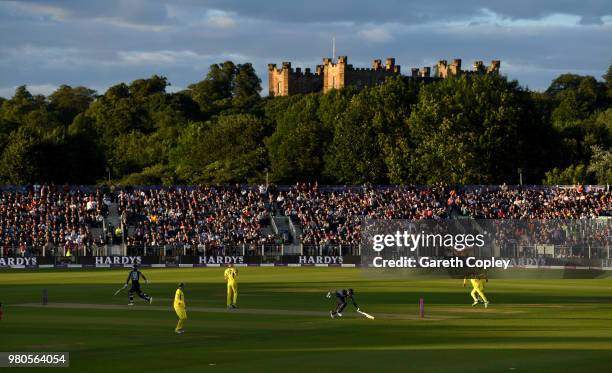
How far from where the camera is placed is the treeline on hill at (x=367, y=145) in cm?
12469

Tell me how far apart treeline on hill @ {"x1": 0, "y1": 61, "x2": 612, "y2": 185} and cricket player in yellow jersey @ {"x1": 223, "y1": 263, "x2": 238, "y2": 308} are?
76.0 metres

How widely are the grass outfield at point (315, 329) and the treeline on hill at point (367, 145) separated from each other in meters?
62.9

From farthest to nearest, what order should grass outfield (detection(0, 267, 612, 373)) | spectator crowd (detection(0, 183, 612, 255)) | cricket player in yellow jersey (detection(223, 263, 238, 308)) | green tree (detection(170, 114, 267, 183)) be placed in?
green tree (detection(170, 114, 267, 183)) → spectator crowd (detection(0, 183, 612, 255)) → cricket player in yellow jersey (detection(223, 263, 238, 308)) → grass outfield (detection(0, 267, 612, 373))

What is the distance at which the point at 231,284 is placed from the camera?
46.6 meters

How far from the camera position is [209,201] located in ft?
305

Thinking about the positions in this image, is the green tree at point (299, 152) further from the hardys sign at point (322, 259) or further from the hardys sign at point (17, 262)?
the hardys sign at point (17, 262)

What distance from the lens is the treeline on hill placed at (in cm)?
12469

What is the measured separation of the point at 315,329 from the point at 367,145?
99411 mm

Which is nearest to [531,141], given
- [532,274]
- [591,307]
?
[532,274]

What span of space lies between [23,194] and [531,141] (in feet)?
199

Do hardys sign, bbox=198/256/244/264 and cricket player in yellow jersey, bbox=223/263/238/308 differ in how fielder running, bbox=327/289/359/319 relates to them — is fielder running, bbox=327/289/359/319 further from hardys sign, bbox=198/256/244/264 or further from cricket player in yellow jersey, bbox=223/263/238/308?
hardys sign, bbox=198/256/244/264

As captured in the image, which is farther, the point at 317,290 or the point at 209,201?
the point at 209,201

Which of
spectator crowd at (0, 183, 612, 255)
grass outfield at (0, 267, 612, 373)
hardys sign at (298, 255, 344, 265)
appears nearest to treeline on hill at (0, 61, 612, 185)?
spectator crowd at (0, 183, 612, 255)

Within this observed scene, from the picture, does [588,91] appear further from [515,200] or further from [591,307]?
[591,307]
